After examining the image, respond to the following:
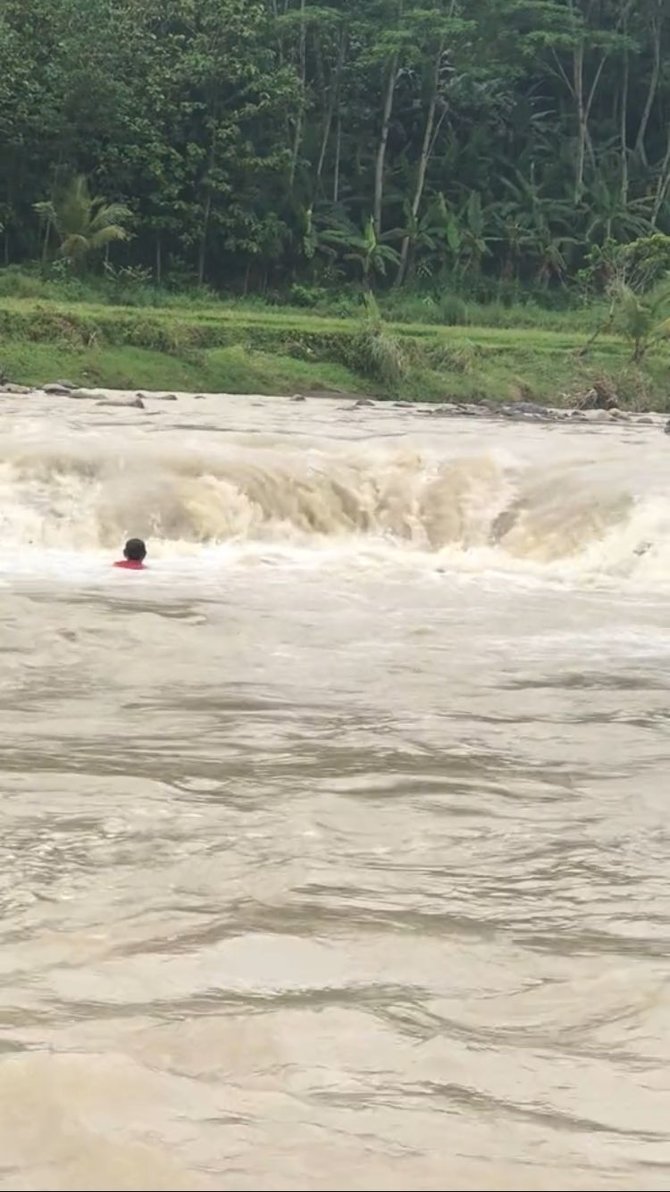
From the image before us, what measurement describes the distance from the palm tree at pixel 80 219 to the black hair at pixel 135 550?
17.7 m

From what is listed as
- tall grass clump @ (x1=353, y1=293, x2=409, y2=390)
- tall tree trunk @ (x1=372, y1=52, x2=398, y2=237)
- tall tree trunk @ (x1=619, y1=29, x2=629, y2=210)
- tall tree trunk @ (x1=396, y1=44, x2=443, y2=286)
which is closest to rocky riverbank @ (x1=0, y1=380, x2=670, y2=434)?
tall grass clump @ (x1=353, y1=293, x2=409, y2=390)

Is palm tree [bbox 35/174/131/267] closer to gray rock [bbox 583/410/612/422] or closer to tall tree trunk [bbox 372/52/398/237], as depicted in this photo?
tall tree trunk [bbox 372/52/398/237]

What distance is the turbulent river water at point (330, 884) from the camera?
2705mm

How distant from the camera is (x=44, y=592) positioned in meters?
9.20

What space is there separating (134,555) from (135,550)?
0.22 ft

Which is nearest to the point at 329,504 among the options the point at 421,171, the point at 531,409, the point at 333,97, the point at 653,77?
the point at 531,409

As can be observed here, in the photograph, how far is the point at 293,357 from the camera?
2383 cm

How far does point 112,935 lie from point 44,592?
582 centimetres

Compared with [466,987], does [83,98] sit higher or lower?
higher

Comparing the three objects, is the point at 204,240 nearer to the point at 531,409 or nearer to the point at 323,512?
the point at 531,409

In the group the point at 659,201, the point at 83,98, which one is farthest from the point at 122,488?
the point at 659,201

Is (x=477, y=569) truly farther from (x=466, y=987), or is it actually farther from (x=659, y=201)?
(x=659, y=201)

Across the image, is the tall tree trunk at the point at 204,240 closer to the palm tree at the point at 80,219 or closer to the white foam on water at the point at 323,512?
the palm tree at the point at 80,219

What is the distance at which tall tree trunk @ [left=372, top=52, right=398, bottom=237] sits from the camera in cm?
3224
